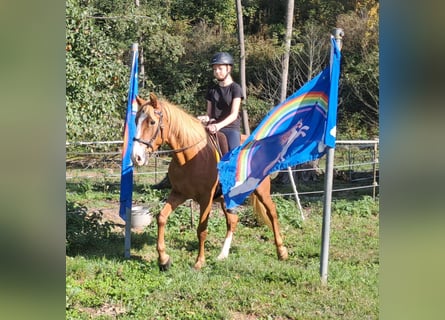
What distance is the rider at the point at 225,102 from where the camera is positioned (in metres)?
5.42

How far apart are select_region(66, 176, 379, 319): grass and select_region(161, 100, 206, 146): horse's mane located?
1.48m

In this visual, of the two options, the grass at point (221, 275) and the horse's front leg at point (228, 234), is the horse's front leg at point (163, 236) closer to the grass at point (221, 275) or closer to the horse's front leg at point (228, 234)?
the grass at point (221, 275)

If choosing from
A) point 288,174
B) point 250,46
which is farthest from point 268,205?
point 250,46

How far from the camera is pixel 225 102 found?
566 centimetres

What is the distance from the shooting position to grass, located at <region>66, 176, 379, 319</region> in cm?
414

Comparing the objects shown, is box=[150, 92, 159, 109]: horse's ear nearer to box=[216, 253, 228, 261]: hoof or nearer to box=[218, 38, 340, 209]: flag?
box=[218, 38, 340, 209]: flag

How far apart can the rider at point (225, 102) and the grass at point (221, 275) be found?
1.58 metres

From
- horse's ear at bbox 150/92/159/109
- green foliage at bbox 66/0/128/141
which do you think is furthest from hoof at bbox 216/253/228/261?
green foliage at bbox 66/0/128/141

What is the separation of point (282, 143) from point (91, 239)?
120 inches

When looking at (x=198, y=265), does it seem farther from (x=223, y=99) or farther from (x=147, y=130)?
(x=223, y=99)

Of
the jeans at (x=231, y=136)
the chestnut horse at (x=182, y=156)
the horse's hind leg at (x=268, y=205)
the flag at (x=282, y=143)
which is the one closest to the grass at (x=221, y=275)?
the horse's hind leg at (x=268, y=205)
